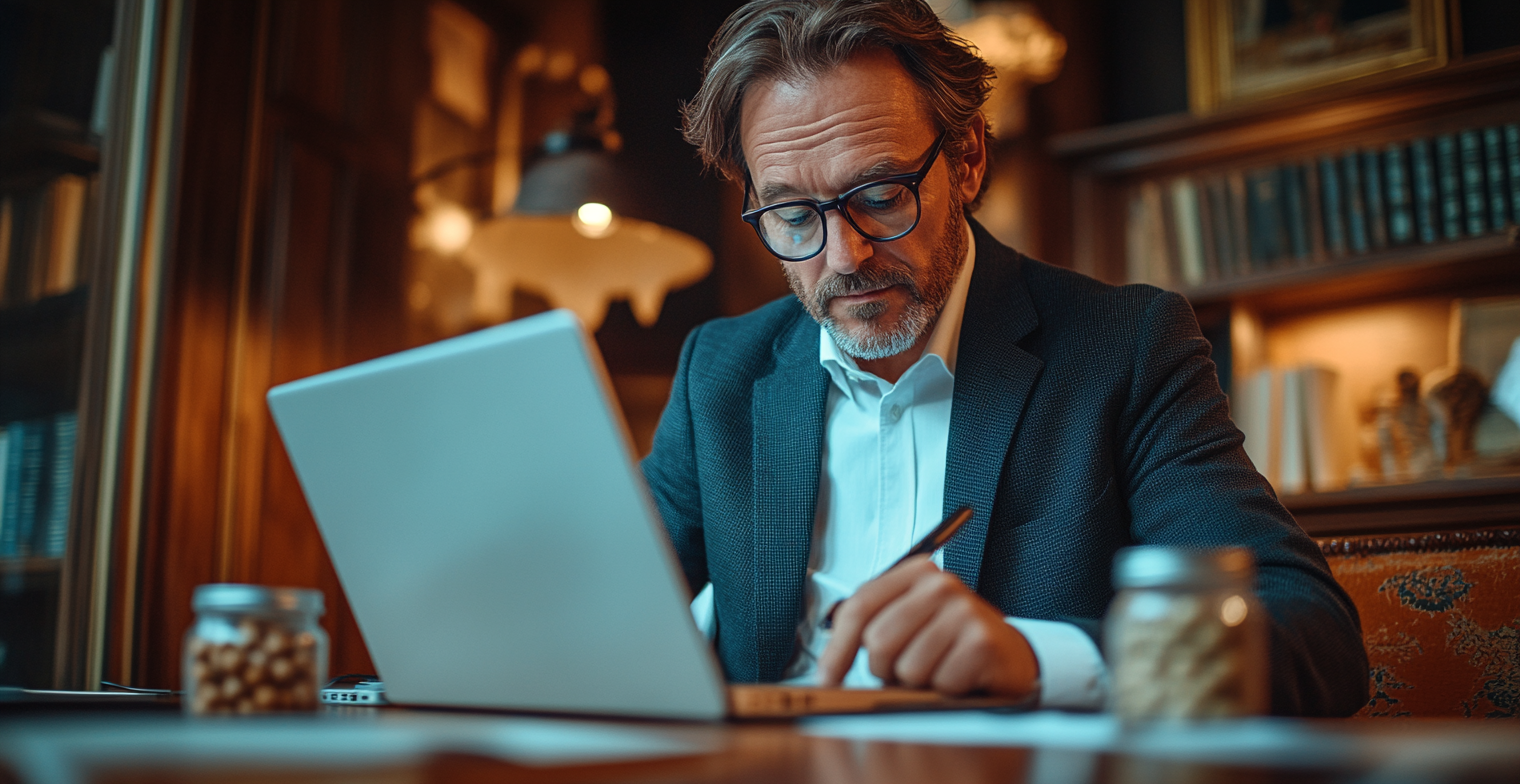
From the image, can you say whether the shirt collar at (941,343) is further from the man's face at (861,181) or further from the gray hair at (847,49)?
the gray hair at (847,49)

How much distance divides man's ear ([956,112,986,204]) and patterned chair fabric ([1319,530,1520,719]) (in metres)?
0.67

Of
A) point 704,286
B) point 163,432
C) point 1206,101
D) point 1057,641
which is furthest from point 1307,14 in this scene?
point 163,432

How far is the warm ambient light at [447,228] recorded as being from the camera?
273 centimetres

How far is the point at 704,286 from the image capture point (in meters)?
3.42

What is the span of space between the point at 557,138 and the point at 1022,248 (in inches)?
47.6

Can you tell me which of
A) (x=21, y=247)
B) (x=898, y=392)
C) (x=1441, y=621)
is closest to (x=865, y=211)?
(x=898, y=392)

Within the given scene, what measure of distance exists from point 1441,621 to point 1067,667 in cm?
69

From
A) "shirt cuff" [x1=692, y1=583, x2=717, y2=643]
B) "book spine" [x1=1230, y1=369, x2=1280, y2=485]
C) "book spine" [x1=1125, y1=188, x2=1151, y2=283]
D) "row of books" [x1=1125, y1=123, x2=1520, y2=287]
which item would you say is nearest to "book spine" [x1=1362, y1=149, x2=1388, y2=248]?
"row of books" [x1=1125, y1=123, x2=1520, y2=287]

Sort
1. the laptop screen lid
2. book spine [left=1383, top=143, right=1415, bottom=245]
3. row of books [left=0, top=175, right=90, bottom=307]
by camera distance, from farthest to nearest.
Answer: book spine [left=1383, top=143, right=1415, bottom=245]
row of books [left=0, top=175, right=90, bottom=307]
the laptop screen lid

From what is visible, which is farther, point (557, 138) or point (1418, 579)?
point (557, 138)

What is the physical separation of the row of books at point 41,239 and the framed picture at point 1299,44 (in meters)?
2.43

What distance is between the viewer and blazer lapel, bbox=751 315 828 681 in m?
1.28

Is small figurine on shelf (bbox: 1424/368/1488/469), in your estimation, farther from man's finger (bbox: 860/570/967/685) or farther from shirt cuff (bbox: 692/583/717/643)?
man's finger (bbox: 860/570/967/685)

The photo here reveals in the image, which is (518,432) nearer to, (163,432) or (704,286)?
(163,432)
